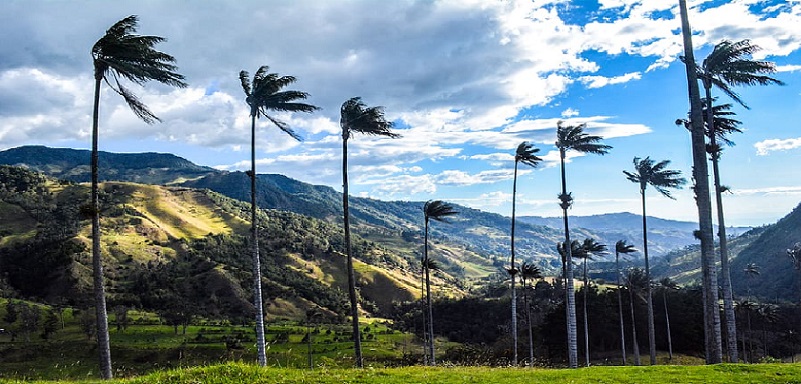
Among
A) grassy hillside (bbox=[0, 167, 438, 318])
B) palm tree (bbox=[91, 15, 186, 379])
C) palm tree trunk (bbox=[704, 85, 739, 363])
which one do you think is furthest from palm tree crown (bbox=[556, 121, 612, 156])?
grassy hillside (bbox=[0, 167, 438, 318])

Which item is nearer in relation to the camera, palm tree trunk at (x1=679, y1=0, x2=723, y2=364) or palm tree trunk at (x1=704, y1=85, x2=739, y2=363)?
palm tree trunk at (x1=679, y1=0, x2=723, y2=364)

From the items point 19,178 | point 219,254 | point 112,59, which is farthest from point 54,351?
point 19,178

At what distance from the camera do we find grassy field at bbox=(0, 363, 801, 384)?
38.9 ft

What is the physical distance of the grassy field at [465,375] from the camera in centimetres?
1187

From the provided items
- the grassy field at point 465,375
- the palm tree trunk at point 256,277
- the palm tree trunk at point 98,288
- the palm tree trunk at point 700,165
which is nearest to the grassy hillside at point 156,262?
the palm tree trunk at point 256,277

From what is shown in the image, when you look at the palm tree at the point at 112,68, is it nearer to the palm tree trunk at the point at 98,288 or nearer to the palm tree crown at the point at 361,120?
the palm tree trunk at the point at 98,288

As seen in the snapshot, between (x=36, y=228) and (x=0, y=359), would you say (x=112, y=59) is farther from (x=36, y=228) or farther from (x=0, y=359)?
(x=36, y=228)

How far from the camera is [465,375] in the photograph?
47.1ft

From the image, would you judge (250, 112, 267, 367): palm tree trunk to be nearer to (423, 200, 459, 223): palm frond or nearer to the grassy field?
the grassy field

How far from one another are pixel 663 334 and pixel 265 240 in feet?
478

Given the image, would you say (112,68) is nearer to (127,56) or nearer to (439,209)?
(127,56)

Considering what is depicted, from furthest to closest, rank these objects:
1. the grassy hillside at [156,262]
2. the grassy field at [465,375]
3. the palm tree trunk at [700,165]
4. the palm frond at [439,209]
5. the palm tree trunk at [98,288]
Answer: the grassy hillside at [156,262] → the palm frond at [439,209] → the palm tree trunk at [700,165] → the palm tree trunk at [98,288] → the grassy field at [465,375]

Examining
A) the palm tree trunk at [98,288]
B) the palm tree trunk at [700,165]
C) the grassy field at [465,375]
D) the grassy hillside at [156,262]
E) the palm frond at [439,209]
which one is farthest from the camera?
the grassy hillside at [156,262]

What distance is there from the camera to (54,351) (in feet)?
205
